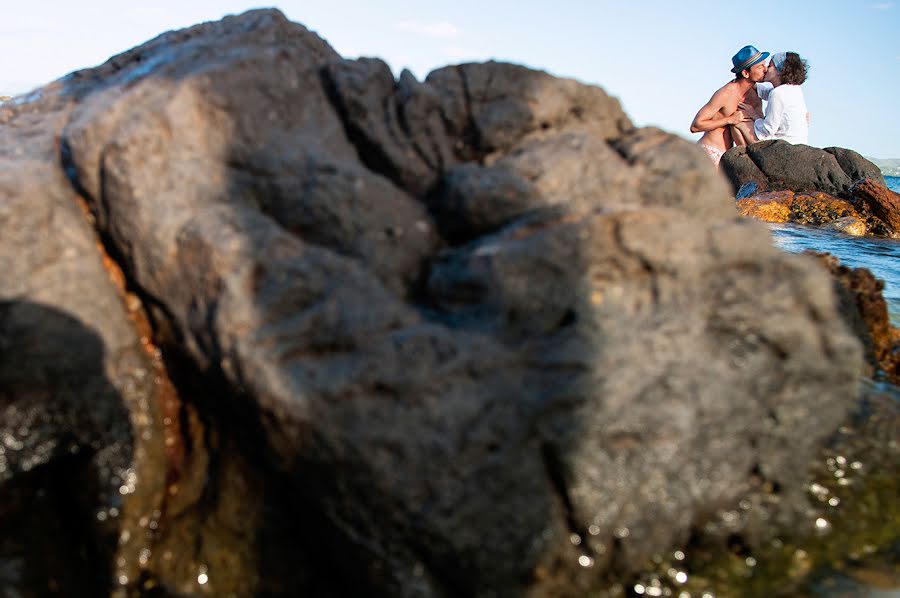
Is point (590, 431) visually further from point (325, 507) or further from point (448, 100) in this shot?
point (448, 100)

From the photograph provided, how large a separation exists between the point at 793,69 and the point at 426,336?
11033mm

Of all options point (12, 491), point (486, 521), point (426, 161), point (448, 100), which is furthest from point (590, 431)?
point (12, 491)

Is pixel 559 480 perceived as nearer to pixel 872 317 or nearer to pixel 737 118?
pixel 872 317

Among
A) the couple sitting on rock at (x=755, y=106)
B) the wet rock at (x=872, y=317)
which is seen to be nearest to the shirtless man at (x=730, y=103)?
the couple sitting on rock at (x=755, y=106)

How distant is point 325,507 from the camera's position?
7.36 ft

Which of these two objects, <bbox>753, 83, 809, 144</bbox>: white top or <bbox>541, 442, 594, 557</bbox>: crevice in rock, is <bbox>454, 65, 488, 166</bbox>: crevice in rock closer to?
<bbox>541, 442, 594, 557</bbox>: crevice in rock

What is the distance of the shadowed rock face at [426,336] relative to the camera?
2.20 m

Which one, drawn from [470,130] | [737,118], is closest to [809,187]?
[737,118]

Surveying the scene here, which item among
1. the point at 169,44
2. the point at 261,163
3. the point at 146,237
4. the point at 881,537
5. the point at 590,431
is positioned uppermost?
the point at 169,44

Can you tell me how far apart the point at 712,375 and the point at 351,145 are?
66.5 inches

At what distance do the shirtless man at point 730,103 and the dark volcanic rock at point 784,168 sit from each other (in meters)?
0.60

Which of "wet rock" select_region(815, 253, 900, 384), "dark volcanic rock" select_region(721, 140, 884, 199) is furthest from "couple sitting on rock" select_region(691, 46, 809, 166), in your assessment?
"wet rock" select_region(815, 253, 900, 384)

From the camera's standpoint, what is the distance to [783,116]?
12.4 m

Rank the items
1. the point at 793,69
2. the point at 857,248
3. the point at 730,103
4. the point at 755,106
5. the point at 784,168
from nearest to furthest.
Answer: the point at 857,248
the point at 793,69
the point at 730,103
the point at 755,106
the point at 784,168
